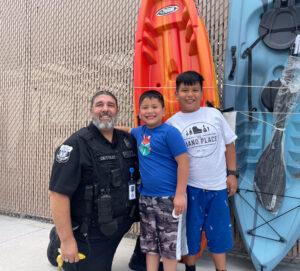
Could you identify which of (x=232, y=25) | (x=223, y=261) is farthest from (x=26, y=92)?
(x=223, y=261)

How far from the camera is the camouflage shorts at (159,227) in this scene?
155 centimetres

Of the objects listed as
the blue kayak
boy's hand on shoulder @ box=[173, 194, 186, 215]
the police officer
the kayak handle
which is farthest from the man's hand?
the kayak handle

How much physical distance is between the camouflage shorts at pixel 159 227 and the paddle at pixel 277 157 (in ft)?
3.27

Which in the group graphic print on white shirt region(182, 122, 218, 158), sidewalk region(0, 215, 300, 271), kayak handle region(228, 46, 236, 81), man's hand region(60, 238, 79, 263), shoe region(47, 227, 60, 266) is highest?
kayak handle region(228, 46, 236, 81)

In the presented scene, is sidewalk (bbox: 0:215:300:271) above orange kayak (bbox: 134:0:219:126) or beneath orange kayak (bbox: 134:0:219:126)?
beneath

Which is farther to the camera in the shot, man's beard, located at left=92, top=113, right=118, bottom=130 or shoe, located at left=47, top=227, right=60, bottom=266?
shoe, located at left=47, top=227, right=60, bottom=266

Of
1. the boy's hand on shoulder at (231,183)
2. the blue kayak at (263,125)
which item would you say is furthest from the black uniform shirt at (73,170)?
the blue kayak at (263,125)

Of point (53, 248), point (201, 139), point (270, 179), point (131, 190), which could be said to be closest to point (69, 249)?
point (131, 190)

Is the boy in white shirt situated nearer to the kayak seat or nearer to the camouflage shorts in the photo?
the camouflage shorts

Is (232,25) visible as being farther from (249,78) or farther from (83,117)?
(83,117)

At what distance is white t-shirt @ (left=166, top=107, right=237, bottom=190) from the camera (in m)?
1.62

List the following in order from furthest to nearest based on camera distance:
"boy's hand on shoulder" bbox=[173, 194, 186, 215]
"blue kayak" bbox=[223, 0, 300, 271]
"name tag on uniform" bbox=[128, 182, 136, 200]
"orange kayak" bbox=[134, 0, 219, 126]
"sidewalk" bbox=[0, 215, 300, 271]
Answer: "orange kayak" bbox=[134, 0, 219, 126] < "sidewalk" bbox=[0, 215, 300, 271] < "blue kayak" bbox=[223, 0, 300, 271] < "name tag on uniform" bbox=[128, 182, 136, 200] < "boy's hand on shoulder" bbox=[173, 194, 186, 215]

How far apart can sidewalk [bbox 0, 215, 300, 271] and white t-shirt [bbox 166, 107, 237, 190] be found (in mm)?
970

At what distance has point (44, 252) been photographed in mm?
2445
